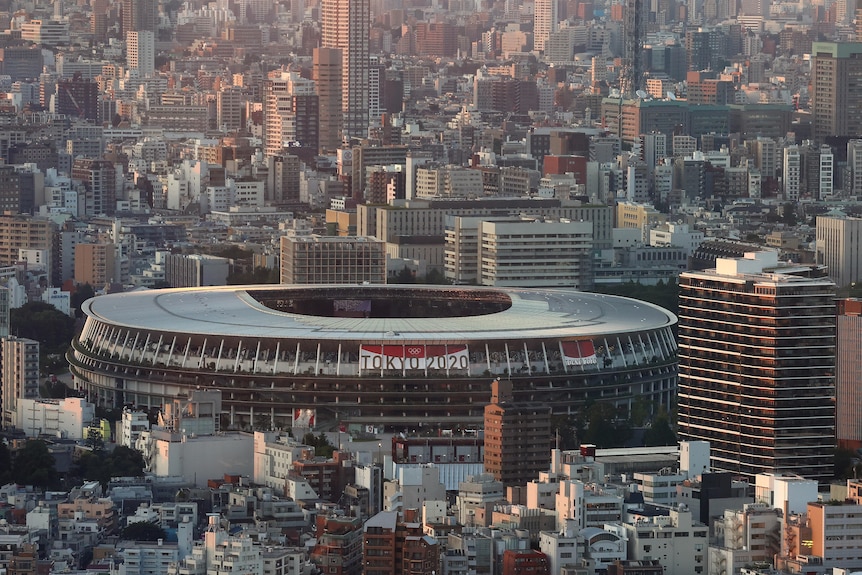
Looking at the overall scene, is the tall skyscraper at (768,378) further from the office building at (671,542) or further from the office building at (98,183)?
the office building at (98,183)

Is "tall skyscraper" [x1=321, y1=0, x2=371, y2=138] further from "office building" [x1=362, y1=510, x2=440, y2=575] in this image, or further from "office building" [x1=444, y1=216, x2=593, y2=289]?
"office building" [x1=362, y1=510, x2=440, y2=575]

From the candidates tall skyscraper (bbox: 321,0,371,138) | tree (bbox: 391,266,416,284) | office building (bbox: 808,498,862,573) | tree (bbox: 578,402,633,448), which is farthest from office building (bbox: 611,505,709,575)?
tall skyscraper (bbox: 321,0,371,138)

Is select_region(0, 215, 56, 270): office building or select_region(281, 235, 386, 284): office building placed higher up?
select_region(281, 235, 386, 284): office building

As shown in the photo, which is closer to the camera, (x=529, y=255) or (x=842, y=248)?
(x=529, y=255)

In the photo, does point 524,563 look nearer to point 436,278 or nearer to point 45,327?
point 45,327

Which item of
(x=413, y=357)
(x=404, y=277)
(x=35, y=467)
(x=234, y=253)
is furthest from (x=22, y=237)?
(x=35, y=467)

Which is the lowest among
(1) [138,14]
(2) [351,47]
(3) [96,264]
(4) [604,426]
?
(3) [96,264]
